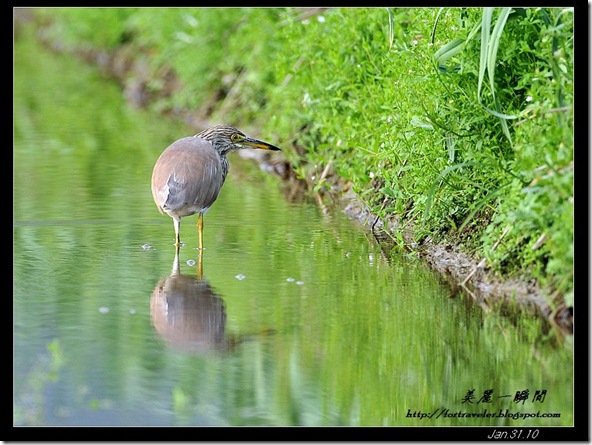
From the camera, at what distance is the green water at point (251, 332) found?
6559 mm

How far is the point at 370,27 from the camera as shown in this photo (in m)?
11.4

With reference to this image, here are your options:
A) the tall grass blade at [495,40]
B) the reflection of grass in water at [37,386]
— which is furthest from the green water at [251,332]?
the tall grass blade at [495,40]

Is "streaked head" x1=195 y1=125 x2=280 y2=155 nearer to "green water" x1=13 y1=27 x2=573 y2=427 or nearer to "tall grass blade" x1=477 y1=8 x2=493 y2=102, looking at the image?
"green water" x1=13 y1=27 x2=573 y2=427

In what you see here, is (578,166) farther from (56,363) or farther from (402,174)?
(56,363)

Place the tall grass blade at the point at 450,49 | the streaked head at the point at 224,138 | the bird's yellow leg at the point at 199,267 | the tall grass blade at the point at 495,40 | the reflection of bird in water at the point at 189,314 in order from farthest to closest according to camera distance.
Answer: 1. the streaked head at the point at 224,138
2. the bird's yellow leg at the point at 199,267
3. the tall grass blade at the point at 450,49
4. the tall grass blade at the point at 495,40
5. the reflection of bird in water at the point at 189,314

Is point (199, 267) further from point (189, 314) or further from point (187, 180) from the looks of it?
point (189, 314)

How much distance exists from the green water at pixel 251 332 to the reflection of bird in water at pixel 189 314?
0.02 m

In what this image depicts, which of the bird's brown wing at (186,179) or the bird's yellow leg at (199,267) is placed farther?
the bird's brown wing at (186,179)

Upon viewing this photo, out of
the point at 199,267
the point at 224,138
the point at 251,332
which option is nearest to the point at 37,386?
the point at 251,332

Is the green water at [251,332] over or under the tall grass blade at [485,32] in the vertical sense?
under

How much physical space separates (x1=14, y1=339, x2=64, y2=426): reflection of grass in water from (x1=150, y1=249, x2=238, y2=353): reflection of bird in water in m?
0.77

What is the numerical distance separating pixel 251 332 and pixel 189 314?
2.17 feet

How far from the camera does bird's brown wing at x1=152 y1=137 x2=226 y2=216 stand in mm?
9914

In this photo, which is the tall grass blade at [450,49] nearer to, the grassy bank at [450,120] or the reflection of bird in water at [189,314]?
the grassy bank at [450,120]
